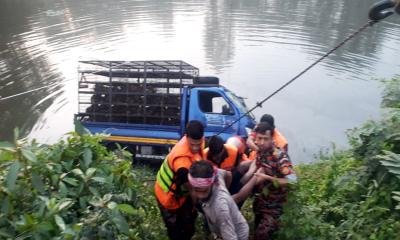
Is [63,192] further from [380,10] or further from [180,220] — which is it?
[380,10]

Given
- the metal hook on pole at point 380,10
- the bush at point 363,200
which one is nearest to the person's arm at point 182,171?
the bush at point 363,200

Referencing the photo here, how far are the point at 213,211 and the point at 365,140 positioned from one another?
2286mm

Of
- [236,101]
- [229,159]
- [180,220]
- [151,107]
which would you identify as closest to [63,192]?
[180,220]

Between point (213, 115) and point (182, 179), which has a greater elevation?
point (182, 179)

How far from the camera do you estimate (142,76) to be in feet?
31.1

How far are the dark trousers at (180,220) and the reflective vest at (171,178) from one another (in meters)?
0.09

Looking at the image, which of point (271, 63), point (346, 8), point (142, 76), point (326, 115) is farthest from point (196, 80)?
point (346, 8)

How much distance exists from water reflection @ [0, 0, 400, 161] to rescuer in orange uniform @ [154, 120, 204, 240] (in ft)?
21.7

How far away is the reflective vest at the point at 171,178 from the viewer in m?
4.21

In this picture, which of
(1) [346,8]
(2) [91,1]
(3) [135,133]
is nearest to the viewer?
(3) [135,133]

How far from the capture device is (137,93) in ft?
30.6

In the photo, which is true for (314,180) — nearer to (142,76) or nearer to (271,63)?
(142,76)

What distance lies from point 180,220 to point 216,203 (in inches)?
46.4

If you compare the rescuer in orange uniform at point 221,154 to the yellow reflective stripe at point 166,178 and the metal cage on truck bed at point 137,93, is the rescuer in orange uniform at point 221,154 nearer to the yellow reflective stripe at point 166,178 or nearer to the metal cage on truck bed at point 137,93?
the yellow reflective stripe at point 166,178
